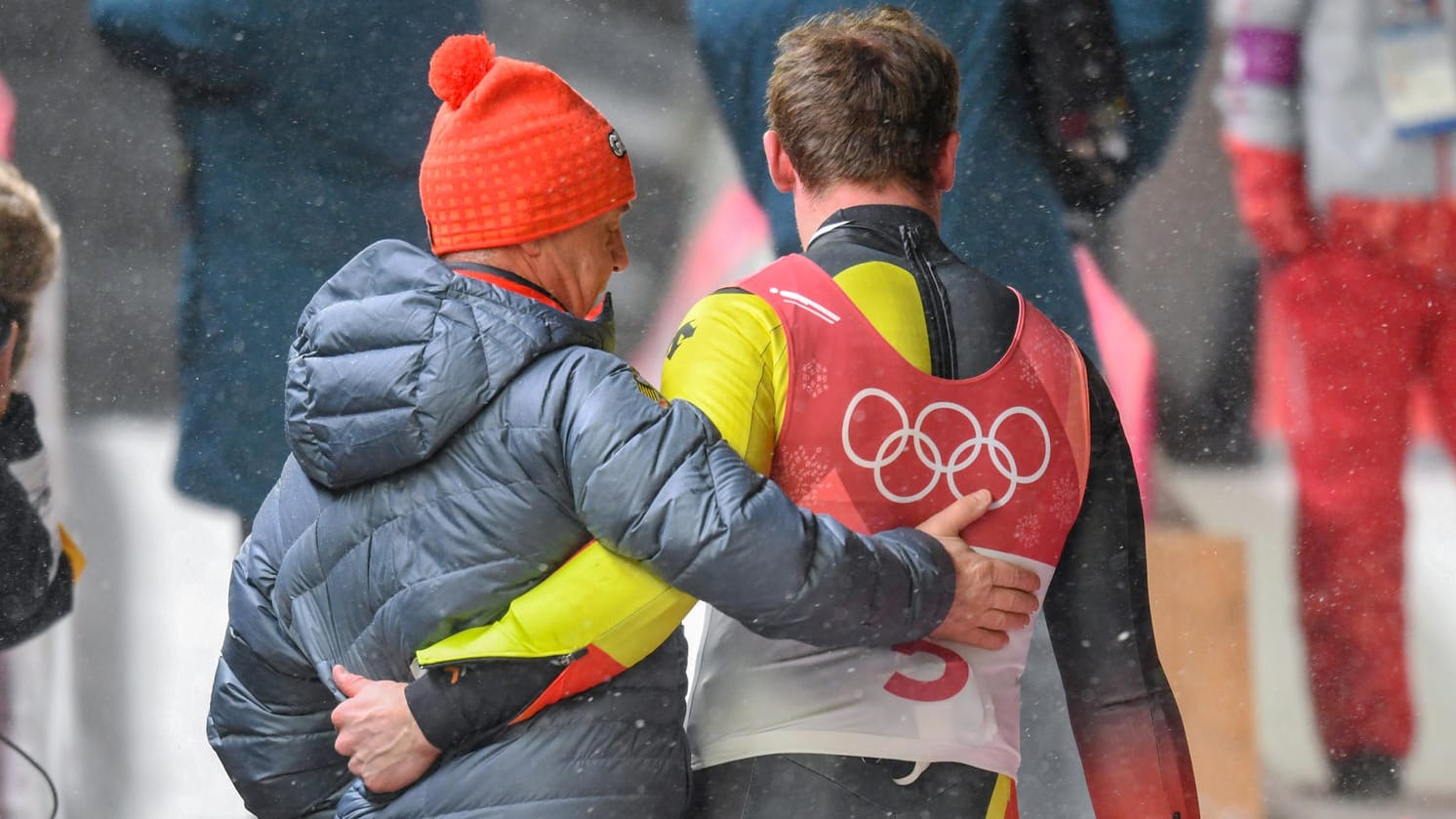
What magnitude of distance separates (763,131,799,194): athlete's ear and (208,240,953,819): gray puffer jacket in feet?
1.27

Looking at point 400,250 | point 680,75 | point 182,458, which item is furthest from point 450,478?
point 182,458

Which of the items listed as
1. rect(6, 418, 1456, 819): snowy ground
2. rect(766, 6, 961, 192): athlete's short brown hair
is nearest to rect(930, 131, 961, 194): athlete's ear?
rect(766, 6, 961, 192): athlete's short brown hair

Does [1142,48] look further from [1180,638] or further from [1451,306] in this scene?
[1180,638]

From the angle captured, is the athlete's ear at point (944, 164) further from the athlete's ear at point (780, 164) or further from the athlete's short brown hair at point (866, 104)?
the athlete's ear at point (780, 164)

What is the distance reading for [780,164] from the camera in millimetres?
1896

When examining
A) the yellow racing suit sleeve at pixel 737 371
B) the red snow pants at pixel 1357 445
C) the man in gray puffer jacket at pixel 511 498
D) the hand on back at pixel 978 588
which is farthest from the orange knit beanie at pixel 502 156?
Result: the red snow pants at pixel 1357 445

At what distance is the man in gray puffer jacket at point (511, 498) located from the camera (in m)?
1.50

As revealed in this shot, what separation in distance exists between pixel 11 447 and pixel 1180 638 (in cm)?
274

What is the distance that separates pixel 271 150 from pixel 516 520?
7.28ft

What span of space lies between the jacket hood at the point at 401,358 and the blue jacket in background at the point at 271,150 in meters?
1.89

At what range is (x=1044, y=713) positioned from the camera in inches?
131

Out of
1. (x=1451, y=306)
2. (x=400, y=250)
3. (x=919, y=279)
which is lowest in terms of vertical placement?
(x=1451, y=306)

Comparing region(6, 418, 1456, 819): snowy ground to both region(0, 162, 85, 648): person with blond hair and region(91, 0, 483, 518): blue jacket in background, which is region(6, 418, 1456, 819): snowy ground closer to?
region(0, 162, 85, 648): person with blond hair

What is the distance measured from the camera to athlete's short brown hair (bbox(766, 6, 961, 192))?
1.81 meters
